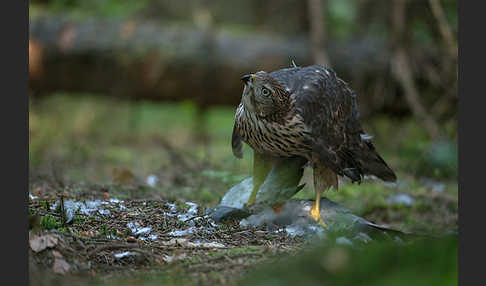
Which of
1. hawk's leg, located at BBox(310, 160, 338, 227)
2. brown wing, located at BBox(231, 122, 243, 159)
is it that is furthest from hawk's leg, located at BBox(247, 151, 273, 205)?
hawk's leg, located at BBox(310, 160, 338, 227)

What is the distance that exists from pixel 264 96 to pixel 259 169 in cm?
87

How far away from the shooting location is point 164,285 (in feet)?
9.02

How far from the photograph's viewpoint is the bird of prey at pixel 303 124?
438 cm

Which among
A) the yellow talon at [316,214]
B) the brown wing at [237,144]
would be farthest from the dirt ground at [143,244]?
the brown wing at [237,144]

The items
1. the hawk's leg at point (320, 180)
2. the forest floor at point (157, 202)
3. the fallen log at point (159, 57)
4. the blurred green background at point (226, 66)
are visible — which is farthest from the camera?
the fallen log at point (159, 57)

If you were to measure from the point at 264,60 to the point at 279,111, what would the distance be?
5734 mm

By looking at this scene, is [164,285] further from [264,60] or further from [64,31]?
[64,31]

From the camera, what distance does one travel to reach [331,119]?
474 centimetres

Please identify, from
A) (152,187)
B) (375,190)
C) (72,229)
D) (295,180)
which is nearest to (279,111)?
(295,180)

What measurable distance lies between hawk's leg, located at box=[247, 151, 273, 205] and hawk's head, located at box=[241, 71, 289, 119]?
0.59m

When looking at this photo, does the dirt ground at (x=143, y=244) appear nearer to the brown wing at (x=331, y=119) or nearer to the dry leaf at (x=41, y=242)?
the dry leaf at (x=41, y=242)

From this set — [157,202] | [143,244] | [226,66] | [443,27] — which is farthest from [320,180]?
[226,66]

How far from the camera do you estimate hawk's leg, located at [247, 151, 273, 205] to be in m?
4.89

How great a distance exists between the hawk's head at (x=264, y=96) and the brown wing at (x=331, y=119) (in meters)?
0.18
